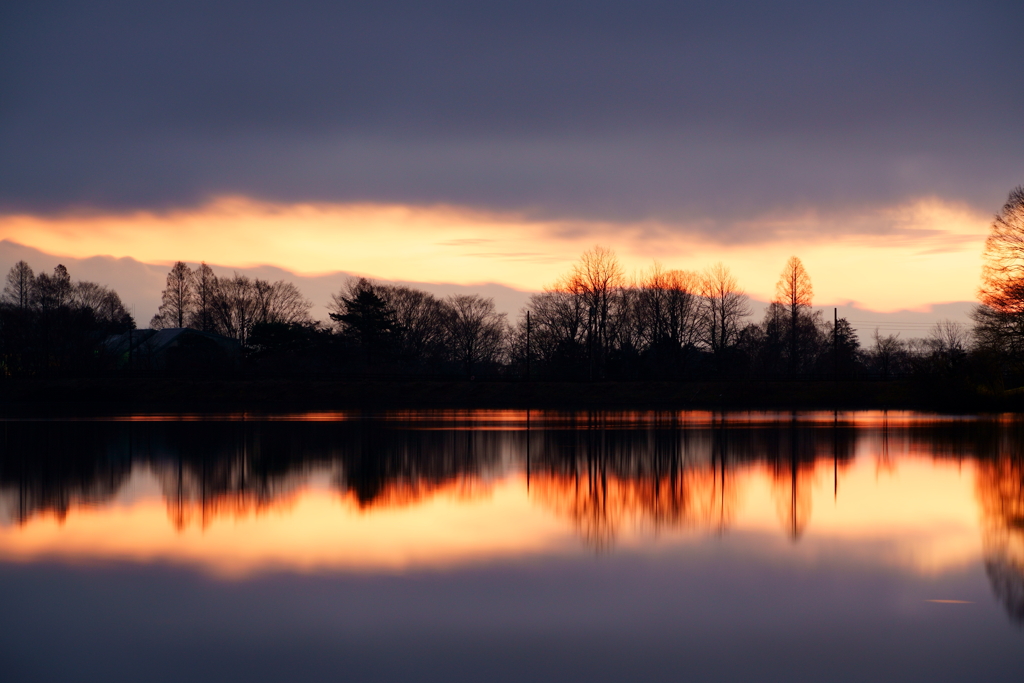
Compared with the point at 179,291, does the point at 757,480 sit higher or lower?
lower

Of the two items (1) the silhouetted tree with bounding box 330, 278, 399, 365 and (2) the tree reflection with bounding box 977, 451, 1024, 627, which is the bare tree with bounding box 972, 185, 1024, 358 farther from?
(1) the silhouetted tree with bounding box 330, 278, 399, 365

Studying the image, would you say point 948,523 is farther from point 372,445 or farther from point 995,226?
point 995,226

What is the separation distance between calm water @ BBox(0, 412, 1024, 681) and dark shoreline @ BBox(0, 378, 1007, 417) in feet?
148

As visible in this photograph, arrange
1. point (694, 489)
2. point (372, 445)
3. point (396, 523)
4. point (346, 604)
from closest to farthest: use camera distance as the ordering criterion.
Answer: point (346, 604) → point (396, 523) → point (694, 489) → point (372, 445)

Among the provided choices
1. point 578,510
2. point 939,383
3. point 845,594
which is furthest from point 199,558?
point 939,383

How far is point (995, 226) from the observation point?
51.2 m

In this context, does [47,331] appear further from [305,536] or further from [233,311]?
[305,536]

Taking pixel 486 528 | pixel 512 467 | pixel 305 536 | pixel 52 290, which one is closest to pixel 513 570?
pixel 486 528

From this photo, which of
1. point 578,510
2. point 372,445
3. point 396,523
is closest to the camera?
point 396,523

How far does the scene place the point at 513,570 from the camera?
9875 millimetres

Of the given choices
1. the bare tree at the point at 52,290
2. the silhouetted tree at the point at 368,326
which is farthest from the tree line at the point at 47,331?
the silhouetted tree at the point at 368,326

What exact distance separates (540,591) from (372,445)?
57.0 feet

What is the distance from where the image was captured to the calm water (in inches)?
273

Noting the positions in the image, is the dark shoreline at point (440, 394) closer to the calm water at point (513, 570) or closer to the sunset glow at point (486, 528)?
the calm water at point (513, 570)
